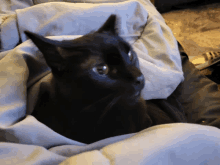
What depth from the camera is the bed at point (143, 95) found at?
1.43 feet

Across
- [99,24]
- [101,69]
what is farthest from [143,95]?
[99,24]

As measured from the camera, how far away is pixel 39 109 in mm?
572

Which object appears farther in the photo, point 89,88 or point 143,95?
point 143,95

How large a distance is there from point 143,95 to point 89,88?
1.00 feet

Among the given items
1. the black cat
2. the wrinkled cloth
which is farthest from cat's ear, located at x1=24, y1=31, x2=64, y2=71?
the wrinkled cloth

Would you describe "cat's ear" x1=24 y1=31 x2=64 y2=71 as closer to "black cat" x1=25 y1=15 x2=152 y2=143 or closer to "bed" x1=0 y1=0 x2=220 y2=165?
"black cat" x1=25 y1=15 x2=152 y2=143

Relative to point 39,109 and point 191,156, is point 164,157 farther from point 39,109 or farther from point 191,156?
point 39,109

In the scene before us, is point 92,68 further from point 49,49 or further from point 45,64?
point 45,64

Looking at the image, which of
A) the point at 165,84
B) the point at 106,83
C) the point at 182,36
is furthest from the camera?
the point at 182,36

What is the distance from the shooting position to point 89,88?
1.68 ft

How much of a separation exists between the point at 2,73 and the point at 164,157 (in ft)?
1.86

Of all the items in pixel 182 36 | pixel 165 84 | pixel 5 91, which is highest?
pixel 5 91

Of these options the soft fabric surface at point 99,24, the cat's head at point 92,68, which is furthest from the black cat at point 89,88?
the soft fabric surface at point 99,24

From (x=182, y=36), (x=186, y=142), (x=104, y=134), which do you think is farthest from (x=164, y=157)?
(x=182, y=36)
